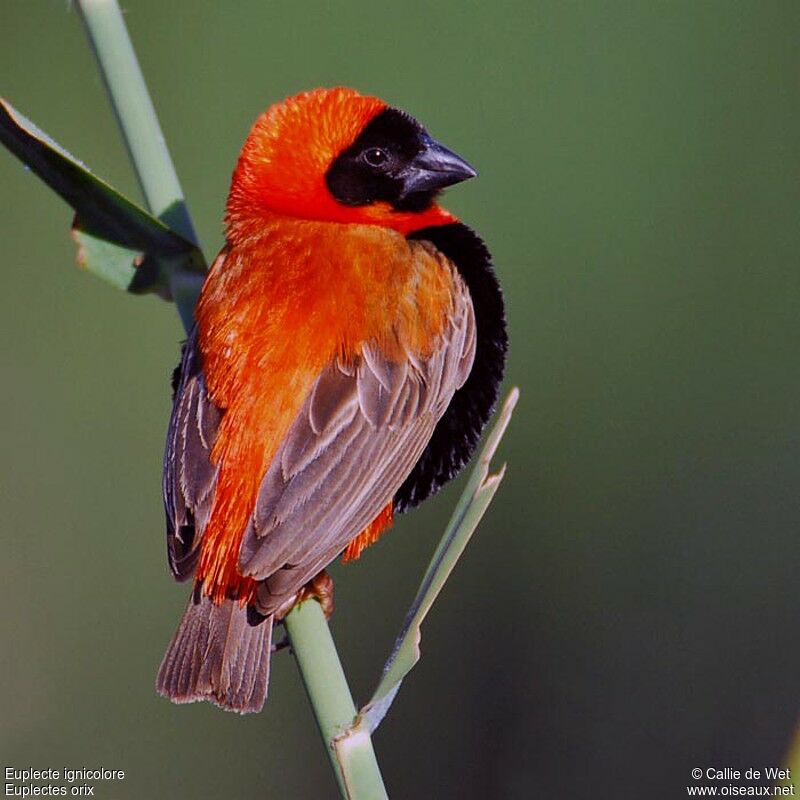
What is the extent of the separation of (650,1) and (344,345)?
8.76 feet

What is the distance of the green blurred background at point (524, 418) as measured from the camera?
4.12m

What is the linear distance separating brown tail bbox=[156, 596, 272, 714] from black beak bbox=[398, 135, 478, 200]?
1146 mm

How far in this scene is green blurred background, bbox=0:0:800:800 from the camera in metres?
4.12

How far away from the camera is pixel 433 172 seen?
305cm

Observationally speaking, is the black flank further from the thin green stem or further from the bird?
the thin green stem

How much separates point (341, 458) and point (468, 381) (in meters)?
0.59

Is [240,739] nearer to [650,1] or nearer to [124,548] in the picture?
[124,548]

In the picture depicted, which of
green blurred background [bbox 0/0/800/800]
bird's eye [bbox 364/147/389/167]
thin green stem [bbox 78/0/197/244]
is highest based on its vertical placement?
thin green stem [bbox 78/0/197/244]

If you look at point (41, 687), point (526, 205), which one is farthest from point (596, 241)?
point (41, 687)

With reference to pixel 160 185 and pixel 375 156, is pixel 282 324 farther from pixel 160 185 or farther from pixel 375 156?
pixel 375 156

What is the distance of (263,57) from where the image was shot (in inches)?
184

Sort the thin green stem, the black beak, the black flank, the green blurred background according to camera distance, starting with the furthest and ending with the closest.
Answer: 1. the green blurred background
2. the black beak
3. the black flank
4. the thin green stem

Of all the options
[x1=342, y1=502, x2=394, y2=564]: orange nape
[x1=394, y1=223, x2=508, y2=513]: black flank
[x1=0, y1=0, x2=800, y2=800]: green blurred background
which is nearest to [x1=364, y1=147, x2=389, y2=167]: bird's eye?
[x1=394, y1=223, x2=508, y2=513]: black flank

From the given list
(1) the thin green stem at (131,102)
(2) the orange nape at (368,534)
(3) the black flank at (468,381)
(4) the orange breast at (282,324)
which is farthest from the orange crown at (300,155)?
(2) the orange nape at (368,534)
